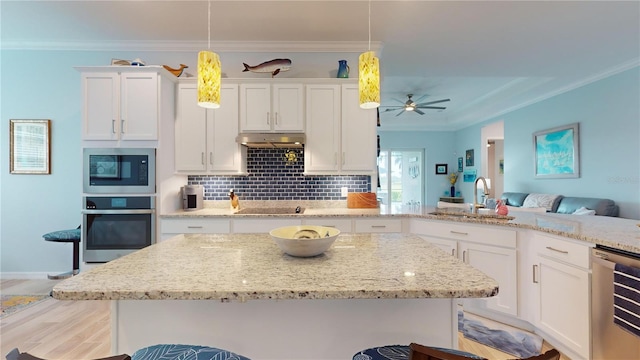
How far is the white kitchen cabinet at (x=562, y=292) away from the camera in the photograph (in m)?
1.84

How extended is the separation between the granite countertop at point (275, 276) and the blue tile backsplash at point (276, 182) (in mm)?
2051

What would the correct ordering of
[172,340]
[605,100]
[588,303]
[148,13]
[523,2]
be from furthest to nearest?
1. [605,100]
2. [148,13]
3. [523,2]
4. [588,303]
5. [172,340]

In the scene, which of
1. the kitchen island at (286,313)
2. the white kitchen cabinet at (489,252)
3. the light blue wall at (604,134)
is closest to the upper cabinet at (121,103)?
the kitchen island at (286,313)

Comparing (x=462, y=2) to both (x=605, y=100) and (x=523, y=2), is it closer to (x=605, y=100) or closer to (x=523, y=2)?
(x=523, y=2)

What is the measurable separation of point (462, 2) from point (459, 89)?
330 centimetres

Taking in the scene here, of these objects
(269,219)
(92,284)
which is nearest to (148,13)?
(269,219)

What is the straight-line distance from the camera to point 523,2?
2.65 m

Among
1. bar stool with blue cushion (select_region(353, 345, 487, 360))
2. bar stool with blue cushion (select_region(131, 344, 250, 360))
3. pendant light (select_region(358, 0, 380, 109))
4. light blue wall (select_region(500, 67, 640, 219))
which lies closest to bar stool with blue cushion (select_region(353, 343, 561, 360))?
bar stool with blue cushion (select_region(353, 345, 487, 360))

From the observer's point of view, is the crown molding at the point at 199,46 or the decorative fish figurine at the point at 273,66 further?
the crown molding at the point at 199,46

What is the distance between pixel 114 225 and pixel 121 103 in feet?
3.84

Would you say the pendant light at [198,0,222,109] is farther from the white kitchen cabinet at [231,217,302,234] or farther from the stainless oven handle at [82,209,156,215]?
the stainless oven handle at [82,209,156,215]

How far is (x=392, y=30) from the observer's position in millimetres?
3113

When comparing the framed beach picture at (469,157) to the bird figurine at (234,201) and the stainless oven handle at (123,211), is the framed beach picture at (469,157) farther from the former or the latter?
the stainless oven handle at (123,211)

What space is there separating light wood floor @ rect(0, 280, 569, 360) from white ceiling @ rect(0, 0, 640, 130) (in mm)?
2794
